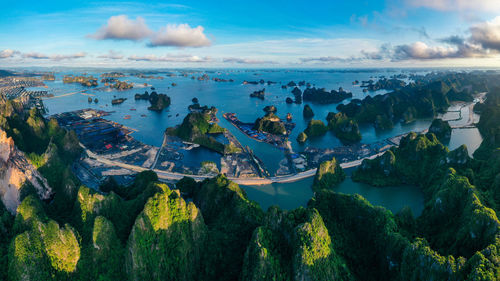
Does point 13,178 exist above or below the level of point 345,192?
above

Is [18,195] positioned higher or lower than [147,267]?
higher

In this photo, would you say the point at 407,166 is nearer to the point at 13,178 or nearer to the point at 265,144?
the point at 265,144

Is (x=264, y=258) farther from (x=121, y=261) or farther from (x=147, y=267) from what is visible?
(x=121, y=261)

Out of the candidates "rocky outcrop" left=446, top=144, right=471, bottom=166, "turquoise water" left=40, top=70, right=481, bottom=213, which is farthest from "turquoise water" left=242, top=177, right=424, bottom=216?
"rocky outcrop" left=446, top=144, right=471, bottom=166

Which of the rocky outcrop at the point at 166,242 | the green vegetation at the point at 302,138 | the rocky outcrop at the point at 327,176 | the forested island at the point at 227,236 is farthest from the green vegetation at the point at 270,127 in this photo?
the rocky outcrop at the point at 166,242

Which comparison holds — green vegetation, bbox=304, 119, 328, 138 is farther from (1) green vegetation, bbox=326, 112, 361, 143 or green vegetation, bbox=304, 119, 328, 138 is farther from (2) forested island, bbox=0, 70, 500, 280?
(2) forested island, bbox=0, 70, 500, 280

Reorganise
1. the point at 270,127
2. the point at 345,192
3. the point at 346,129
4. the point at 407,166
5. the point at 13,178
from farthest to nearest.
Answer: the point at 270,127
the point at 346,129
the point at 407,166
the point at 345,192
the point at 13,178

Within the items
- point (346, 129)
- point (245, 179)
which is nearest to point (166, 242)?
point (245, 179)

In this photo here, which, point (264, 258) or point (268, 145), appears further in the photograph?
point (268, 145)

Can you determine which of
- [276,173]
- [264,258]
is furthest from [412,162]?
[264,258]
